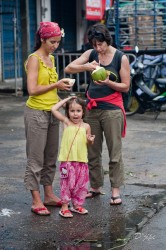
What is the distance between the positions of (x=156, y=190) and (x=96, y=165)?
88 centimetres

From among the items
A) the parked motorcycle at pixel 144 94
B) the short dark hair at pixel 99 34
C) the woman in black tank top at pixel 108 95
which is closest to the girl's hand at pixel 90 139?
the woman in black tank top at pixel 108 95

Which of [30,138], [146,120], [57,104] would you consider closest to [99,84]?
[57,104]

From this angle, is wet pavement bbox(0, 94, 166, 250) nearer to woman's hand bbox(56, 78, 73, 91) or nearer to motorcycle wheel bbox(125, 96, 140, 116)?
woman's hand bbox(56, 78, 73, 91)

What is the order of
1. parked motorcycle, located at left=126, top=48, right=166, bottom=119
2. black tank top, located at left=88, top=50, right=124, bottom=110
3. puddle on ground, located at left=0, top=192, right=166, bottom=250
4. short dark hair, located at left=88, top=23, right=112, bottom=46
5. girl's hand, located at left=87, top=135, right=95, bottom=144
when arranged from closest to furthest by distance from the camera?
puddle on ground, located at left=0, top=192, right=166, bottom=250 < girl's hand, located at left=87, top=135, right=95, bottom=144 < short dark hair, located at left=88, top=23, right=112, bottom=46 < black tank top, located at left=88, top=50, right=124, bottom=110 < parked motorcycle, located at left=126, top=48, right=166, bottom=119

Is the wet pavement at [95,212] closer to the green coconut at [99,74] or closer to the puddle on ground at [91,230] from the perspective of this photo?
the puddle on ground at [91,230]

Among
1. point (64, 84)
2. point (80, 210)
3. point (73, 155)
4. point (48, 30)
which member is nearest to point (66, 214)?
point (80, 210)

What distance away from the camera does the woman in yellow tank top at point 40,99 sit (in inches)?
243

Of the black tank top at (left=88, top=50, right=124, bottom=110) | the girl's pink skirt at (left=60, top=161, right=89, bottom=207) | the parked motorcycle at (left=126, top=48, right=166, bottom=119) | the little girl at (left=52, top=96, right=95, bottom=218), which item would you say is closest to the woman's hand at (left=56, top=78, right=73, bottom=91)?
the little girl at (left=52, top=96, right=95, bottom=218)

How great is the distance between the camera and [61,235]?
5723 mm

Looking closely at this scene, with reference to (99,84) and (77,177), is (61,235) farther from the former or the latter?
(99,84)

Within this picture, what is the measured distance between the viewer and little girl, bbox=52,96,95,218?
20.4ft

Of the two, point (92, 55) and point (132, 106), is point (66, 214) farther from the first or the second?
point (132, 106)

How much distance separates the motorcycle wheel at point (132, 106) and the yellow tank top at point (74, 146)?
21.1 feet

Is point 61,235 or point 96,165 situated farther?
point 96,165
